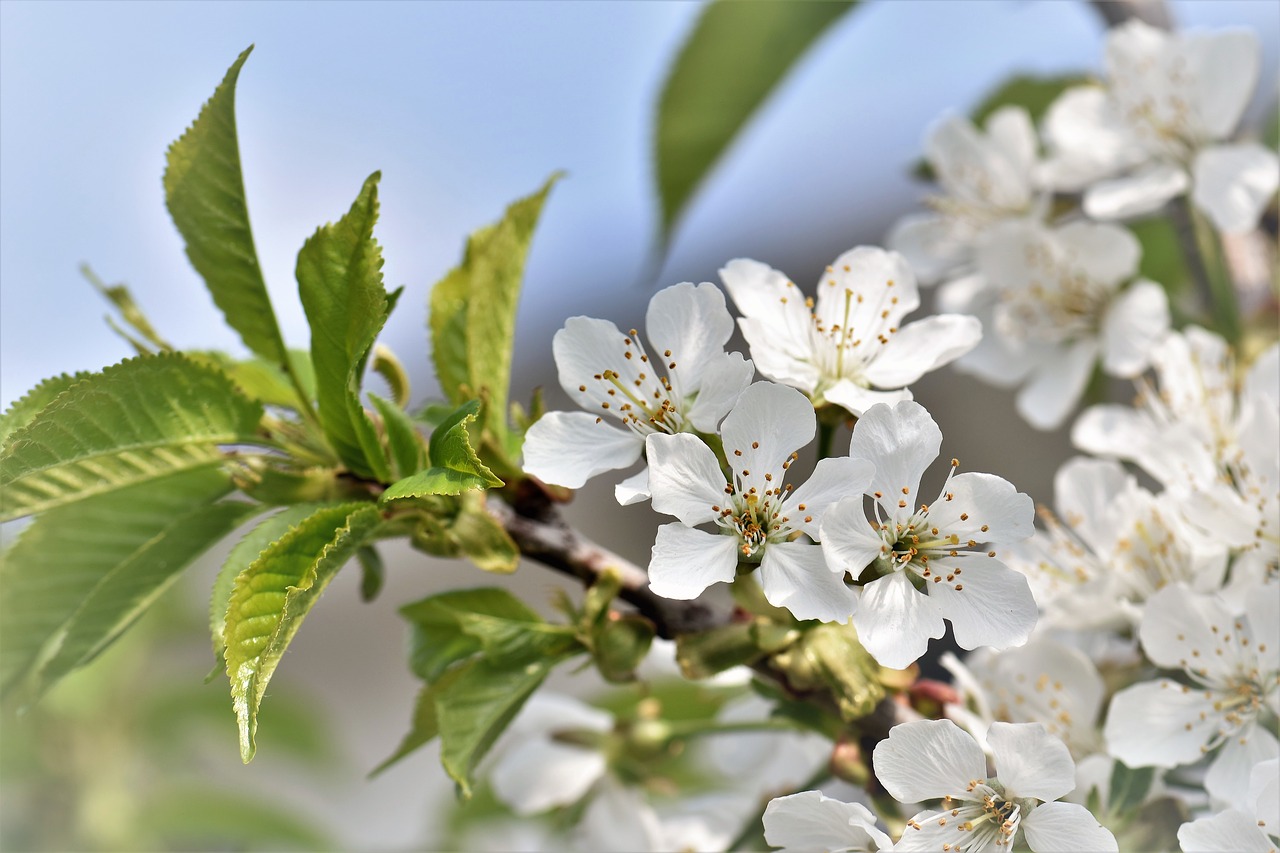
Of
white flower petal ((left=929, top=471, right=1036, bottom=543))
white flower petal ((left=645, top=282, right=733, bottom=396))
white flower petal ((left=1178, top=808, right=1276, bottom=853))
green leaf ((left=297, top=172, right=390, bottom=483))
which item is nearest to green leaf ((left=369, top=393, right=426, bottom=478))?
green leaf ((left=297, top=172, right=390, bottom=483))

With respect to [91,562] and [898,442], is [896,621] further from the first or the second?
[91,562]

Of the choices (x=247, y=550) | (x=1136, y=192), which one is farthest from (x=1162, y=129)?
(x=247, y=550)

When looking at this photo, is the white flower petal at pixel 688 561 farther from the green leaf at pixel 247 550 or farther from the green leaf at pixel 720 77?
the green leaf at pixel 720 77

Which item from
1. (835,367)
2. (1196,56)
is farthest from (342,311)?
(1196,56)

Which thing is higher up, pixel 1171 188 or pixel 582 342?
pixel 582 342

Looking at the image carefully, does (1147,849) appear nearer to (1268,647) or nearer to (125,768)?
(1268,647)

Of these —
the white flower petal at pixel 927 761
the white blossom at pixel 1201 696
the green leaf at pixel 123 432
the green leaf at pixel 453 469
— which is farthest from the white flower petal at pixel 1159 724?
the green leaf at pixel 123 432
